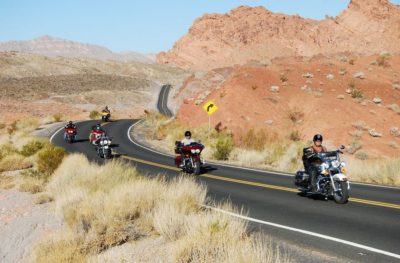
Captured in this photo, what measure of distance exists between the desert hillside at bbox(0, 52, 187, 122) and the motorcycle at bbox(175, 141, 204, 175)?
4896 cm

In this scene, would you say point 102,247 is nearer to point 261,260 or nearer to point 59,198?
point 261,260

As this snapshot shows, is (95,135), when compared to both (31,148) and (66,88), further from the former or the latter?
(66,88)

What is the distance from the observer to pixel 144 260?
718 centimetres

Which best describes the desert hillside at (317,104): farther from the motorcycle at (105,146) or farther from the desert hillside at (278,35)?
the desert hillside at (278,35)

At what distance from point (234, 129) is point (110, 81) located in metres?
83.2

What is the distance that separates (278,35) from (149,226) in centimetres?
14057

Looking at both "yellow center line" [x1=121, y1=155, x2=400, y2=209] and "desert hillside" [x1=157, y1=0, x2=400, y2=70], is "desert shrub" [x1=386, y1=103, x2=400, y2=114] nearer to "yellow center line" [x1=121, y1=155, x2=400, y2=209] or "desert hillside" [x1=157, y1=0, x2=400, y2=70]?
"yellow center line" [x1=121, y1=155, x2=400, y2=209]

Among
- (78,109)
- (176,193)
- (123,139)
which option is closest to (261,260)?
(176,193)

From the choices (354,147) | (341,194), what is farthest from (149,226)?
(354,147)

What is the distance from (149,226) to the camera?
8.84m

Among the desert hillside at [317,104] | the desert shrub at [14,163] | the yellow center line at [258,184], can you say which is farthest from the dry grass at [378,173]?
the desert shrub at [14,163]

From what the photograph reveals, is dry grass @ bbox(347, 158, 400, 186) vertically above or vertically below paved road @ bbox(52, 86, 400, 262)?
above

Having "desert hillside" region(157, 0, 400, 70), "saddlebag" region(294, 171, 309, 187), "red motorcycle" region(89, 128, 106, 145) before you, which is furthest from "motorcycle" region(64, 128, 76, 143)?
"desert hillside" region(157, 0, 400, 70)

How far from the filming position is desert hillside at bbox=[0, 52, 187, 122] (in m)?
76.2
